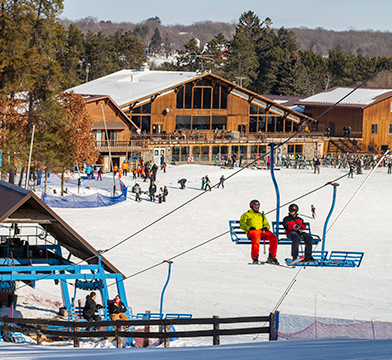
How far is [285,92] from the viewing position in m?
87.9

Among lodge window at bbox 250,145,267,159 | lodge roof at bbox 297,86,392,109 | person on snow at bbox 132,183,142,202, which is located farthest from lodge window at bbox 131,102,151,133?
lodge roof at bbox 297,86,392,109

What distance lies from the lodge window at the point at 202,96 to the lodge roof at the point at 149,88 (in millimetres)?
771

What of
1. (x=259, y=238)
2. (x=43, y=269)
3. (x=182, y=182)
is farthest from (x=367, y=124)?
(x=43, y=269)

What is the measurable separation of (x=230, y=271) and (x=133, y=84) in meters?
40.1

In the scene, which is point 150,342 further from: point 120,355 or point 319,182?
point 319,182

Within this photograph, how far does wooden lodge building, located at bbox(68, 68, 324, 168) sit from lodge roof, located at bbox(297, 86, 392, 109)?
4243 mm

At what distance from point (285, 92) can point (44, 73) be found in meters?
61.6

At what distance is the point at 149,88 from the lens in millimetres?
56062

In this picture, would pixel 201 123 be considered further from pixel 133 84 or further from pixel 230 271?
pixel 230 271

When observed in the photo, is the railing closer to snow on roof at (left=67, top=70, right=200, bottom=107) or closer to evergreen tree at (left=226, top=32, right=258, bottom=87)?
snow on roof at (left=67, top=70, right=200, bottom=107)

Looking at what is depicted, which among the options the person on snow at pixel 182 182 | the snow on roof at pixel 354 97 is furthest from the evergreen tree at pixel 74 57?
the person on snow at pixel 182 182

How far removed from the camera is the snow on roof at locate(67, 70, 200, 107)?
54.3 meters

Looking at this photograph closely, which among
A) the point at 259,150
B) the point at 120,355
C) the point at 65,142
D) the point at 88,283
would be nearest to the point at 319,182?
the point at 259,150

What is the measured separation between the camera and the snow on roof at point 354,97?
2379 inches
